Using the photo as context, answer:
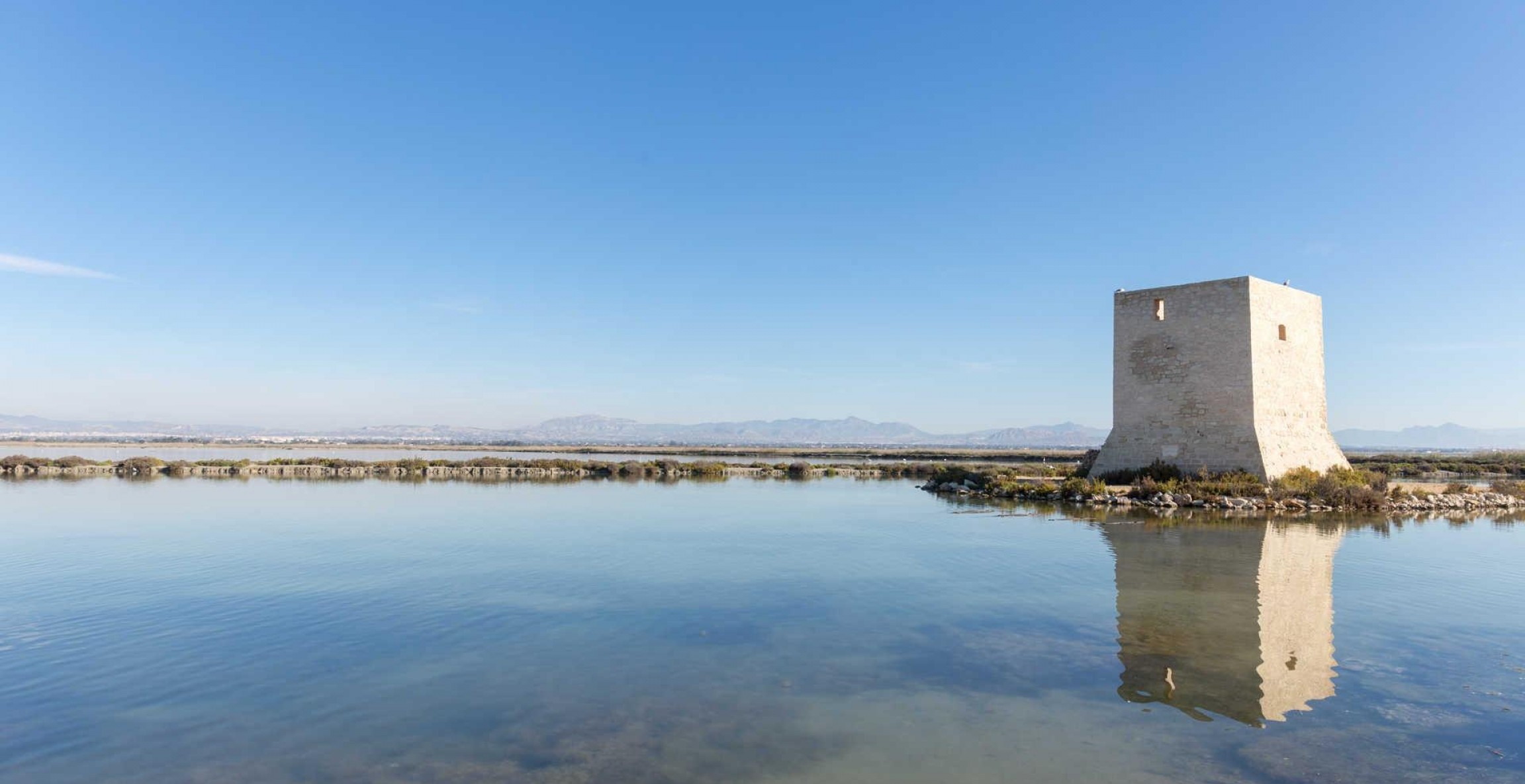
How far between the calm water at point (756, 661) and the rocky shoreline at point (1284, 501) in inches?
186

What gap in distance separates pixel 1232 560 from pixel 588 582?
8.61 m

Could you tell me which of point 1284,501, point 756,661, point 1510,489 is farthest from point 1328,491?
point 756,661

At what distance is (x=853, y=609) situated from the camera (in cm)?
785

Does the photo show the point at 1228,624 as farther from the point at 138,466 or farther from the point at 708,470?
the point at 138,466

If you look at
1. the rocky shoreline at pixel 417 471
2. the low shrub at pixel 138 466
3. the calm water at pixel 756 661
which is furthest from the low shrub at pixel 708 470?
the calm water at pixel 756 661

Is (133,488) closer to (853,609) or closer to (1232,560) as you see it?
(853,609)

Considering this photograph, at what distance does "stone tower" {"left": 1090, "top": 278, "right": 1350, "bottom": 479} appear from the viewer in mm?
18266

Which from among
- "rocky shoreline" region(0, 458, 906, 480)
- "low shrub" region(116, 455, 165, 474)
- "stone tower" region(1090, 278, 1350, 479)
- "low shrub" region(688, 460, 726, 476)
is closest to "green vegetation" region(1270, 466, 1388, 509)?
"stone tower" region(1090, 278, 1350, 479)

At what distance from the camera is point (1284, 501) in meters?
17.2

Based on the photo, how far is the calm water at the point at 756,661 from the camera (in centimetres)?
427

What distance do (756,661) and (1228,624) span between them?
14.8ft

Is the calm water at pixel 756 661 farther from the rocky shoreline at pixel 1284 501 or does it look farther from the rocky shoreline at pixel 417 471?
the rocky shoreline at pixel 417 471

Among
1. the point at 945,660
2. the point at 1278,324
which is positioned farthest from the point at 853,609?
the point at 1278,324

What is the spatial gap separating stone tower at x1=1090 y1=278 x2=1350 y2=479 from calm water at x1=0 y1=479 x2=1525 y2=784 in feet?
21.0
